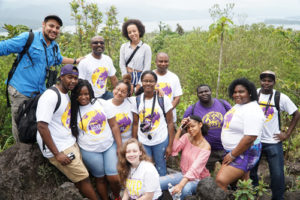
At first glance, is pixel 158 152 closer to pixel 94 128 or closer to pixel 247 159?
pixel 94 128

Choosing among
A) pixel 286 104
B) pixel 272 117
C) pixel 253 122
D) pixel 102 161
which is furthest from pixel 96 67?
pixel 286 104

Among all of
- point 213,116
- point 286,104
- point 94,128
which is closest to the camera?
point 94,128

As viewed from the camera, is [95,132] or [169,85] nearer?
[95,132]

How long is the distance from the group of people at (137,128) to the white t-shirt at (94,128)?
0.5 inches

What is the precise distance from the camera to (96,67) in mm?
3930

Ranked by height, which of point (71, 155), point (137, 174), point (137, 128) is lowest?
point (137, 174)

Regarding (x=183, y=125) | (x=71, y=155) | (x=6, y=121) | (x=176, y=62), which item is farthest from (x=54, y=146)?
(x=176, y=62)

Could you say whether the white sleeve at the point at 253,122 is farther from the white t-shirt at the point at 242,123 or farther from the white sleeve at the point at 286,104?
the white sleeve at the point at 286,104

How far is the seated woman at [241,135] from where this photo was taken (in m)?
2.95

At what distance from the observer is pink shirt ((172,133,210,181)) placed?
3309 mm

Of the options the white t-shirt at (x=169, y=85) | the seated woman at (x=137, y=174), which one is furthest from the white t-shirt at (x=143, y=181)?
the white t-shirt at (x=169, y=85)

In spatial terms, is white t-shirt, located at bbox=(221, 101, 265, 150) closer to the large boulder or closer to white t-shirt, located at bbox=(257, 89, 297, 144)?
white t-shirt, located at bbox=(257, 89, 297, 144)

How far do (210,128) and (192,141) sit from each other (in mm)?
436

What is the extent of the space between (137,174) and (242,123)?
1379 mm
